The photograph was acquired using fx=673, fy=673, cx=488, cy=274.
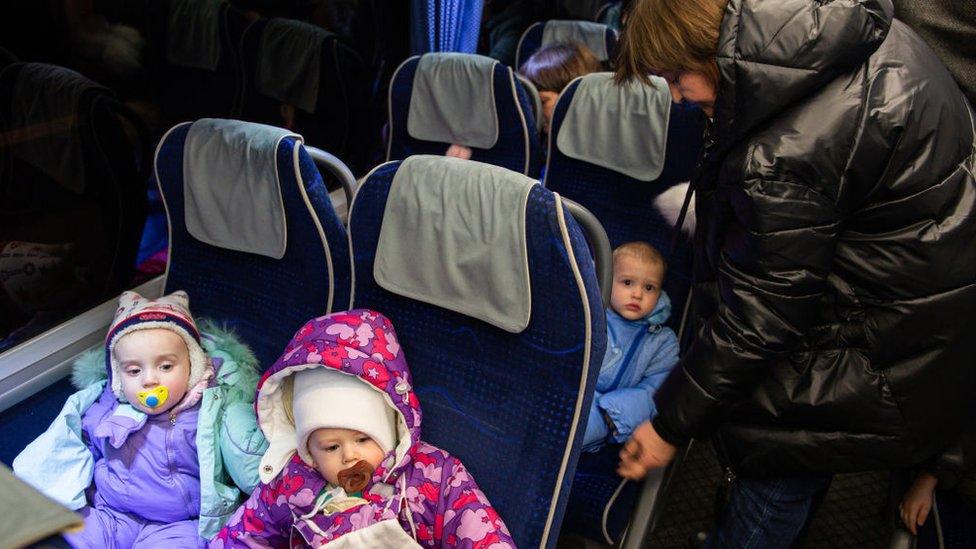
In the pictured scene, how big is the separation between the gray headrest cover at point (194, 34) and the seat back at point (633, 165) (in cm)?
118

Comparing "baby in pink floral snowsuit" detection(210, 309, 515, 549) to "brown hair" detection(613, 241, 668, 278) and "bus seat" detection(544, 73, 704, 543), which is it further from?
"brown hair" detection(613, 241, 668, 278)

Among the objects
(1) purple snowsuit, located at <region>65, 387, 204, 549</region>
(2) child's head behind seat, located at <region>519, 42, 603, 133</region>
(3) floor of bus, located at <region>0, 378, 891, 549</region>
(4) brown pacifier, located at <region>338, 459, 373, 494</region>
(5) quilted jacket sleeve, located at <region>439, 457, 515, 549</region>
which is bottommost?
(3) floor of bus, located at <region>0, 378, 891, 549</region>

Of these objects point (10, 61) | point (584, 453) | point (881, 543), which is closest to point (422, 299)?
point (584, 453)

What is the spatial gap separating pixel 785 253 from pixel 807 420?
15.2 inches

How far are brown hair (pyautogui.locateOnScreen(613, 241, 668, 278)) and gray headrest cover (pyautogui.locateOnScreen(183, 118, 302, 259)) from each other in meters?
0.91

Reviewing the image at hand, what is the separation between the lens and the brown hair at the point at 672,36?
3.46ft

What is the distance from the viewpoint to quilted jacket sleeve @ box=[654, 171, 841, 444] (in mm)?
1022

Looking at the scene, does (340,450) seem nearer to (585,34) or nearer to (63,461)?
(63,461)

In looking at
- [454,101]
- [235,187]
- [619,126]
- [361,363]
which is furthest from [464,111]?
[361,363]

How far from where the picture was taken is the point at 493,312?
126 centimetres

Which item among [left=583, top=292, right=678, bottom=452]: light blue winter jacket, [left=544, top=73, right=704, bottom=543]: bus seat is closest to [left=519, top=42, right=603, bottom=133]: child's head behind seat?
[left=544, top=73, right=704, bottom=543]: bus seat

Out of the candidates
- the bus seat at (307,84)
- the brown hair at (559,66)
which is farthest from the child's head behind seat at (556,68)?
the bus seat at (307,84)

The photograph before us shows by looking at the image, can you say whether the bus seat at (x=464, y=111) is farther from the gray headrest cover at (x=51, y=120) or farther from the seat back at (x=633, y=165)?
the gray headrest cover at (x=51, y=120)

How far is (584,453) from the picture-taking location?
5.57 feet
